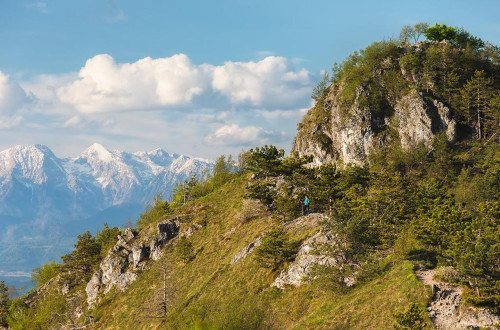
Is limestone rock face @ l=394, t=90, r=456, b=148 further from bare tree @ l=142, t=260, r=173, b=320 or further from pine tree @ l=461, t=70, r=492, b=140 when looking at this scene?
bare tree @ l=142, t=260, r=173, b=320

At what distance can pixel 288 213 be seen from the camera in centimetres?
7375

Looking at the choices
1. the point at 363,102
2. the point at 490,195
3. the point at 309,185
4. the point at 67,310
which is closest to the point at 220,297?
the point at 309,185

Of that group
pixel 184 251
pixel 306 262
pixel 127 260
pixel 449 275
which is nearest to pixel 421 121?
pixel 306 262

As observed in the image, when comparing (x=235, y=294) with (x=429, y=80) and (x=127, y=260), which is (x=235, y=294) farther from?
(x=429, y=80)

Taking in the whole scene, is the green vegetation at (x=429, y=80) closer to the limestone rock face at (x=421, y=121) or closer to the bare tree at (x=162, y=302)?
the limestone rock face at (x=421, y=121)

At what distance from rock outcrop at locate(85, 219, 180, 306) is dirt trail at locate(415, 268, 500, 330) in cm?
6749

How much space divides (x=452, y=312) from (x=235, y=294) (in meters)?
32.4

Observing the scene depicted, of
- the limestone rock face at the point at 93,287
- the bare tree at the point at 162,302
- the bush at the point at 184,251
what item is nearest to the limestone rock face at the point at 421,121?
the bush at the point at 184,251

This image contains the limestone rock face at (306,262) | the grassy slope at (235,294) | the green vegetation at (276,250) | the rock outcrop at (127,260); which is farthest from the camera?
the rock outcrop at (127,260)

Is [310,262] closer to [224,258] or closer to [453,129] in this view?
[224,258]

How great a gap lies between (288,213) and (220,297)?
71.2 ft

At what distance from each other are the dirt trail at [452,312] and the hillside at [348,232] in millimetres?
117

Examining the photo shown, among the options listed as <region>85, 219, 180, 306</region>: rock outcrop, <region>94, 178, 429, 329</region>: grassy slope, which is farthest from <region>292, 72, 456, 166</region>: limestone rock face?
<region>85, 219, 180, 306</region>: rock outcrop

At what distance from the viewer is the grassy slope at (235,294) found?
37.2 m
